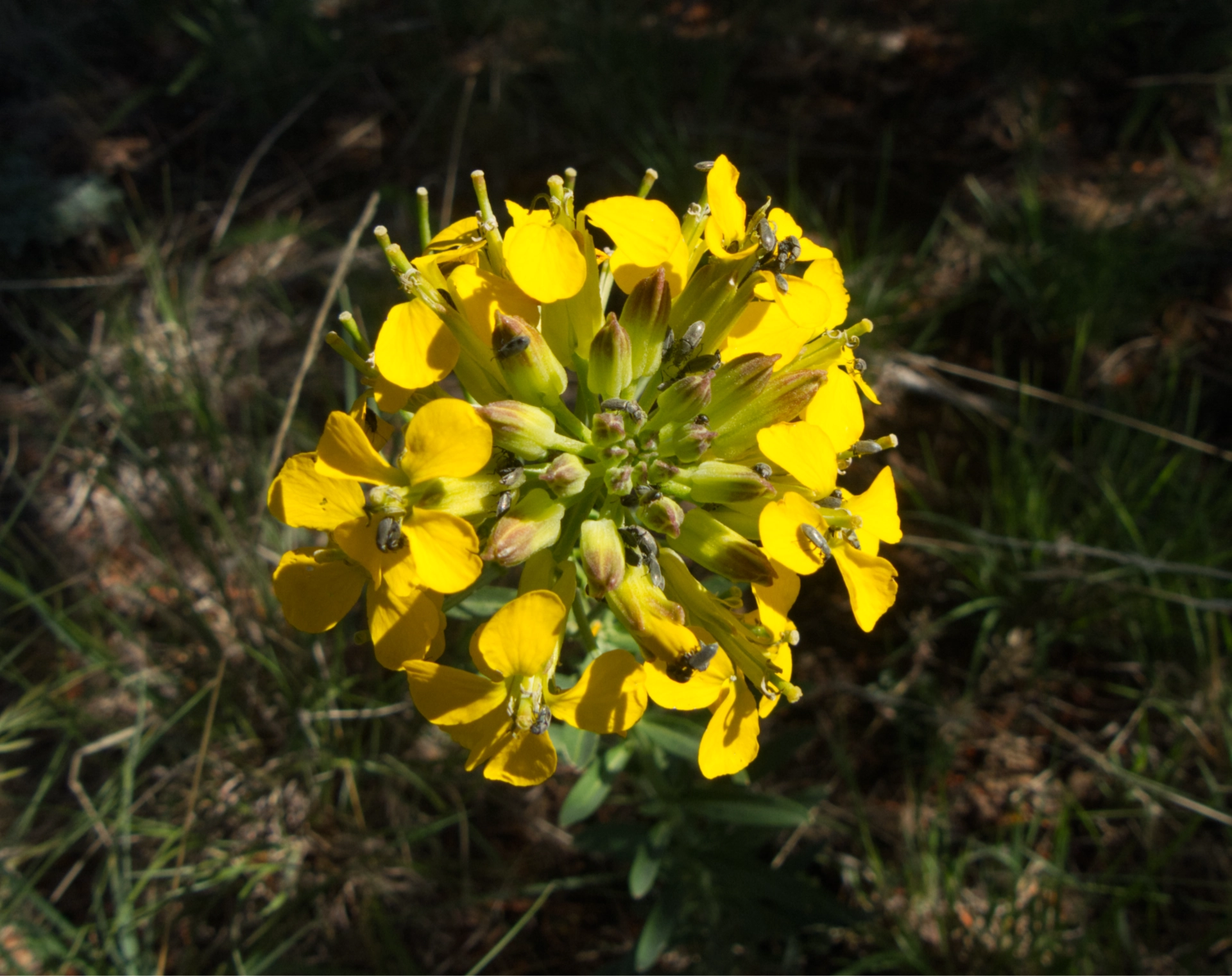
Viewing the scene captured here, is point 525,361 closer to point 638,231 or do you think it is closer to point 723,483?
point 638,231

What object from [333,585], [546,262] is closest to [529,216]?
[546,262]

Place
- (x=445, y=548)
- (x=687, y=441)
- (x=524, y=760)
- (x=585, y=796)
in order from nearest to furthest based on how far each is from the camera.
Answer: (x=445, y=548) → (x=524, y=760) → (x=687, y=441) → (x=585, y=796)

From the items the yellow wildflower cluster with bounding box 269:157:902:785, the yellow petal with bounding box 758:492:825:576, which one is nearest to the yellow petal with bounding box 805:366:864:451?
the yellow wildflower cluster with bounding box 269:157:902:785

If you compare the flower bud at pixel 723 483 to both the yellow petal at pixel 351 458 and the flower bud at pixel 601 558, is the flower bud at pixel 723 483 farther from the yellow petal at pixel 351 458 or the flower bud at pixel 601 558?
the yellow petal at pixel 351 458

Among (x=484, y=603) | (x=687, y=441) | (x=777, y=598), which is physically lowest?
(x=484, y=603)

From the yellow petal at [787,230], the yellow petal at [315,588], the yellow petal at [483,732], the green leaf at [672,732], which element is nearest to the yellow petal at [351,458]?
the yellow petal at [315,588]

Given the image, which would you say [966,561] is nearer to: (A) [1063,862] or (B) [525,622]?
(A) [1063,862]

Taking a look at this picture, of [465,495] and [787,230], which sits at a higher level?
[787,230]
